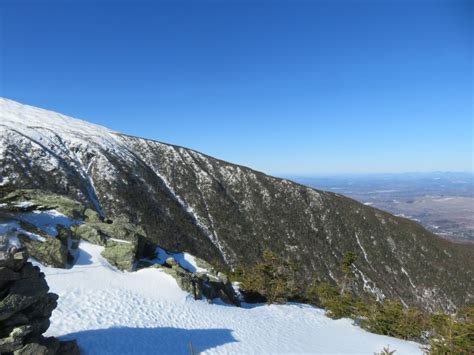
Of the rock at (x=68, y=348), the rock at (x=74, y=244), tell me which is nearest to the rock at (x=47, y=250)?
the rock at (x=74, y=244)

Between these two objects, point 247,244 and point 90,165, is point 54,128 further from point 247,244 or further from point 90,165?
point 247,244

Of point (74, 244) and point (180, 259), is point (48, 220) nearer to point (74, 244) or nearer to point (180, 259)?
point (74, 244)

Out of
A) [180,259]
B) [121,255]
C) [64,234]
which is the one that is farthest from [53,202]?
[180,259]

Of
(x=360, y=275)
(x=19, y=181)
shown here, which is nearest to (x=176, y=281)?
(x=19, y=181)

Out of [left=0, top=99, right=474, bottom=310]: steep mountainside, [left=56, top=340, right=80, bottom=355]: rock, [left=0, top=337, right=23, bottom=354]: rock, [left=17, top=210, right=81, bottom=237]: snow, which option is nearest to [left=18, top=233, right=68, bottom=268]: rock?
[left=17, top=210, right=81, bottom=237]: snow

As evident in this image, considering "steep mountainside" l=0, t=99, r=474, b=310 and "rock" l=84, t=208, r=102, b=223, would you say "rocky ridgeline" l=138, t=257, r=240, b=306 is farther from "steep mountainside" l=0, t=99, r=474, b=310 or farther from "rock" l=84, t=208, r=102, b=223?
"steep mountainside" l=0, t=99, r=474, b=310
